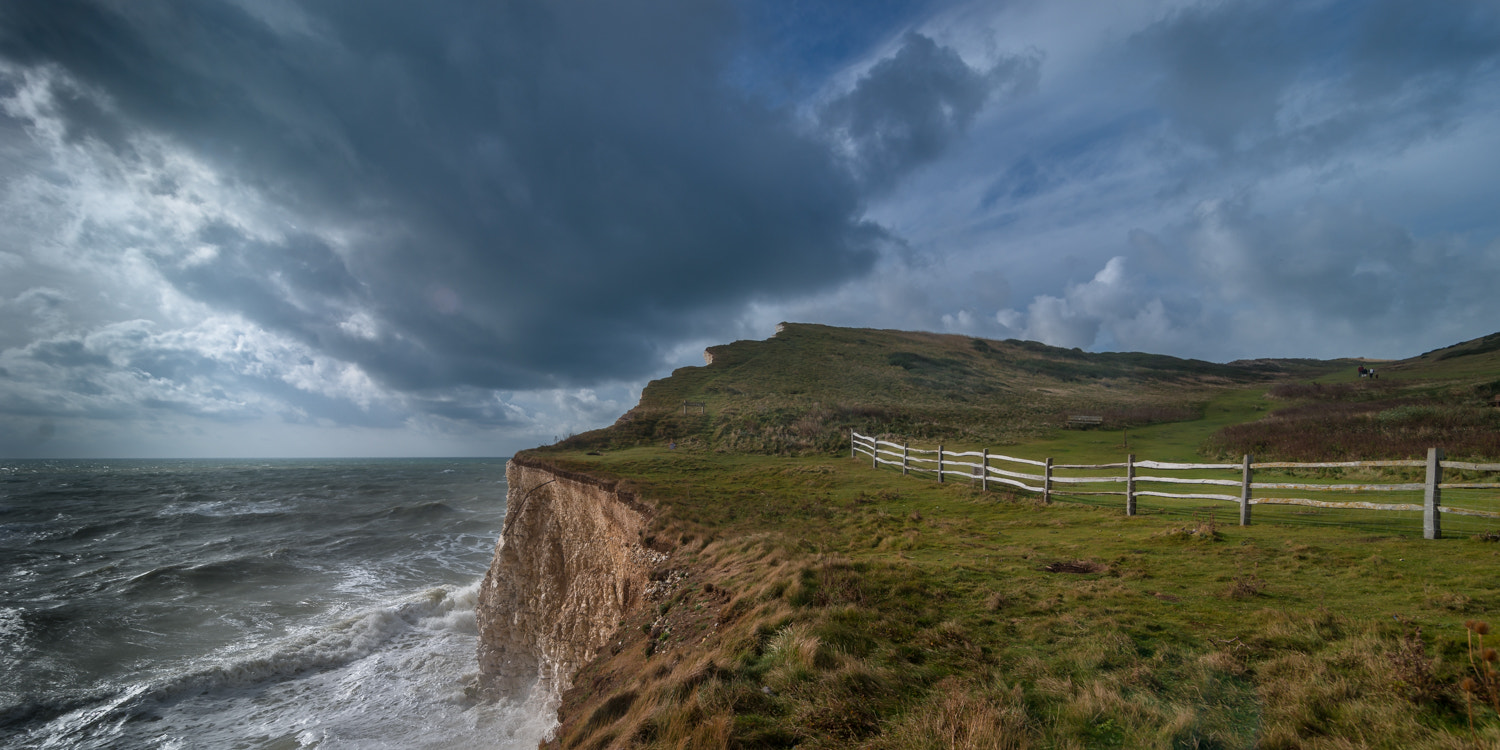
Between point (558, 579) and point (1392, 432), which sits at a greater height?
point (1392, 432)

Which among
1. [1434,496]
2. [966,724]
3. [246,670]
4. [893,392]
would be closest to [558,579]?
[246,670]

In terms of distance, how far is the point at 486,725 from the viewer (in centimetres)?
1280

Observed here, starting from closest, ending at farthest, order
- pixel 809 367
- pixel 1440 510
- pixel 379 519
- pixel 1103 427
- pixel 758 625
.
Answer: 1. pixel 758 625
2. pixel 1440 510
3. pixel 1103 427
4. pixel 379 519
5. pixel 809 367

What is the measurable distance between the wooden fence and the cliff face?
999cm

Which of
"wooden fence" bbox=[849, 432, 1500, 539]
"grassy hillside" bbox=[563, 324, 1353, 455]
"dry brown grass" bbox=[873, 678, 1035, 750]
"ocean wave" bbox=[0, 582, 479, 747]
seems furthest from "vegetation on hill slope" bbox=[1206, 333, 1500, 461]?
"ocean wave" bbox=[0, 582, 479, 747]

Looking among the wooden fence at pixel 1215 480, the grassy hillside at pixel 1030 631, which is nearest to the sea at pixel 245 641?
the grassy hillside at pixel 1030 631

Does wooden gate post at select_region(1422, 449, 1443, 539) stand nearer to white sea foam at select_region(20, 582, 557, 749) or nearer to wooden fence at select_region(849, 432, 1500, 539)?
wooden fence at select_region(849, 432, 1500, 539)

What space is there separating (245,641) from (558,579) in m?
10.5

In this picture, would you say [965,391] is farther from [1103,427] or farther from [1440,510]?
[1440,510]

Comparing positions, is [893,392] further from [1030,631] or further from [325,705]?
[1030,631]

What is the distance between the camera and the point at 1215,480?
11.4 metres

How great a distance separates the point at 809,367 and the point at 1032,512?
1550 inches

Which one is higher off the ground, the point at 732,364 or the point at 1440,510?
the point at 732,364

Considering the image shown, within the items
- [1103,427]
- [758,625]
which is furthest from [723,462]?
[1103,427]
